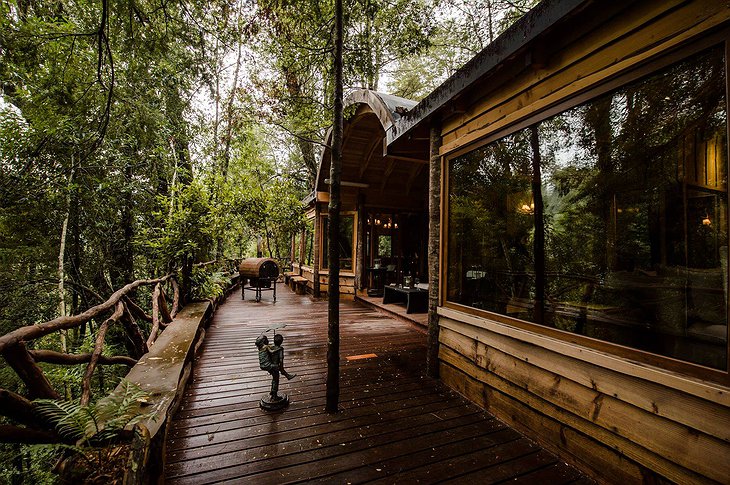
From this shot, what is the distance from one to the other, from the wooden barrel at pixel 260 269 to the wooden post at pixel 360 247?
2466 mm

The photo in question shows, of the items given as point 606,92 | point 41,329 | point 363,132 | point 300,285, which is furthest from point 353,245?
point 41,329

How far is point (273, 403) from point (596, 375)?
2732mm

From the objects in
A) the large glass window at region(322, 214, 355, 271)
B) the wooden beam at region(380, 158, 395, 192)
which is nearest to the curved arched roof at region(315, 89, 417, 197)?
the wooden beam at region(380, 158, 395, 192)

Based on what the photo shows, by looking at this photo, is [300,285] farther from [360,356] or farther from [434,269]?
[434,269]

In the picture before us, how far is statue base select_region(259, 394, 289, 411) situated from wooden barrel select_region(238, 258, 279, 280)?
5906 mm

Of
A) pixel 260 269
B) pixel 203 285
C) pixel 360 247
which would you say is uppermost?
pixel 360 247

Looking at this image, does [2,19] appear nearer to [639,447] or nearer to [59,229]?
[59,229]

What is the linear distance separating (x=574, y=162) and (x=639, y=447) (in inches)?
106

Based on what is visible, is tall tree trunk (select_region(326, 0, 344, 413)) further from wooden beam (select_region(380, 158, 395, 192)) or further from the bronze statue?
wooden beam (select_region(380, 158, 395, 192))

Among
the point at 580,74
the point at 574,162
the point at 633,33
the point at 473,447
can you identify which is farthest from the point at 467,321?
the point at 633,33

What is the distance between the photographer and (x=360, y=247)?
8.83 m

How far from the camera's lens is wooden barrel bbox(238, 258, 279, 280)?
28.0 ft

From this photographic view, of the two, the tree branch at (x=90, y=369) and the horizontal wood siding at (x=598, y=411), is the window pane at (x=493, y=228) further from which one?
the tree branch at (x=90, y=369)

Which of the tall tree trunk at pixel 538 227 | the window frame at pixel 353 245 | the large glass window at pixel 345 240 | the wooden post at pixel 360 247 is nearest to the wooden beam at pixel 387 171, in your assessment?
the wooden post at pixel 360 247
